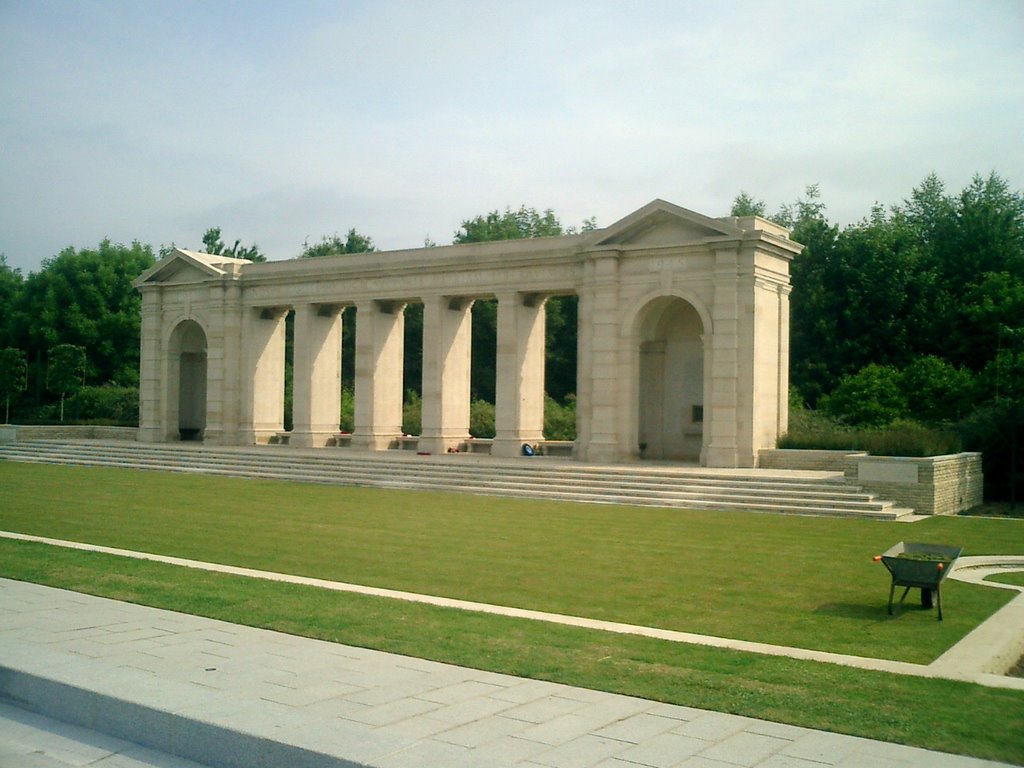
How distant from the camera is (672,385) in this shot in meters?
37.5

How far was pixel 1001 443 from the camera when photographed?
3116 cm

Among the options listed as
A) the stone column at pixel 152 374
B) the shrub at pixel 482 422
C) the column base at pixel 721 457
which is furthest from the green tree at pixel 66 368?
the column base at pixel 721 457

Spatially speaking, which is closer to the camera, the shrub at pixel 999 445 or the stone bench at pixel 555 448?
the shrub at pixel 999 445

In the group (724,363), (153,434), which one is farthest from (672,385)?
(153,434)

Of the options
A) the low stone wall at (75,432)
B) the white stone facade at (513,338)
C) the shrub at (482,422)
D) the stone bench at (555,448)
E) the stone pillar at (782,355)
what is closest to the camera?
the white stone facade at (513,338)

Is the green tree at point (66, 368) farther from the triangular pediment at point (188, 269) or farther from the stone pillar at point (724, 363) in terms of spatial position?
the stone pillar at point (724, 363)

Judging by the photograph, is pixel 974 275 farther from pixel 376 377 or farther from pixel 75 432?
pixel 75 432

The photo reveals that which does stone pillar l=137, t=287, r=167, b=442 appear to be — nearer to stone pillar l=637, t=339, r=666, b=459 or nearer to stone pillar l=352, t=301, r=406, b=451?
stone pillar l=352, t=301, r=406, b=451

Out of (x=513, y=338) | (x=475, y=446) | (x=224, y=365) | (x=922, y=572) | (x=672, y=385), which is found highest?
(x=513, y=338)

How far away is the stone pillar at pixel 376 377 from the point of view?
41.6m

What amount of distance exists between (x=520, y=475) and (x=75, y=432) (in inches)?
1086

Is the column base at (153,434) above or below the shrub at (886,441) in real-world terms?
below

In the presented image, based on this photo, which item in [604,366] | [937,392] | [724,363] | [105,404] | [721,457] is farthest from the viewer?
[105,404]

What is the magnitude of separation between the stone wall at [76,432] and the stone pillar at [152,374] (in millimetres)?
1290
